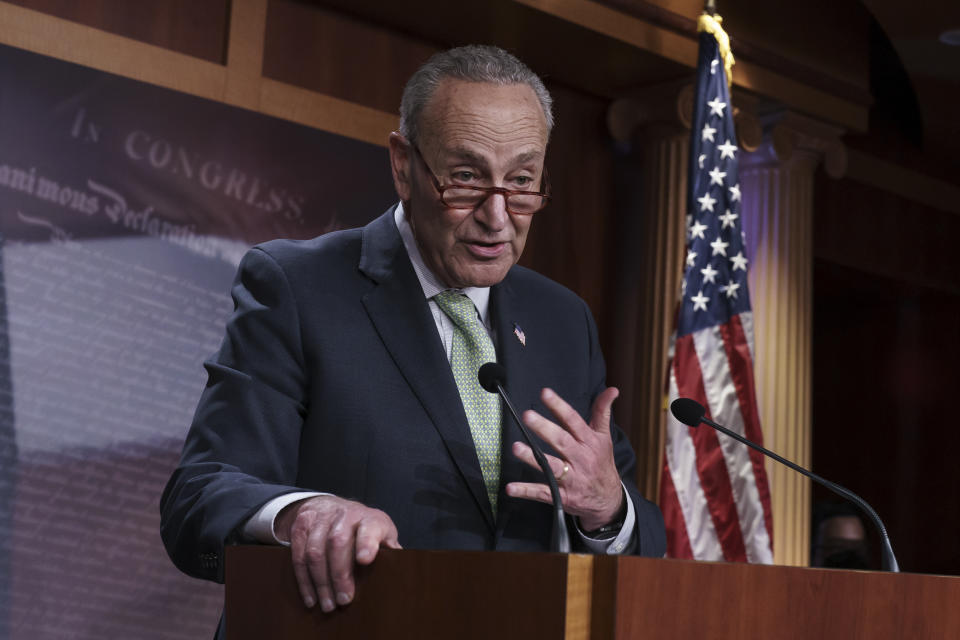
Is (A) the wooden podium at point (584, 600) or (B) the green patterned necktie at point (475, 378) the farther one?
(B) the green patterned necktie at point (475, 378)

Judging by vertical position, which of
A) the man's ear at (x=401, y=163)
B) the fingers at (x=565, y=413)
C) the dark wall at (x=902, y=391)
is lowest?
the fingers at (x=565, y=413)

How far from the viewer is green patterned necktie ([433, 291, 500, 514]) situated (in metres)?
1.90

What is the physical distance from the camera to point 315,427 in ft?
6.07

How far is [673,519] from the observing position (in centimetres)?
454

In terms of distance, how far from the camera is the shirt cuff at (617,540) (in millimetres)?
1803

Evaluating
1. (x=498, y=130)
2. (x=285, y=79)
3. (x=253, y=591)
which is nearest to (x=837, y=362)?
(x=285, y=79)

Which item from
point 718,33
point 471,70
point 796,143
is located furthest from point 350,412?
point 796,143

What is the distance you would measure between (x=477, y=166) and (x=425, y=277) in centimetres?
22

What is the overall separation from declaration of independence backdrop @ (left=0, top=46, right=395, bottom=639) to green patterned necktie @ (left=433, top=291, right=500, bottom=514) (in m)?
2.10

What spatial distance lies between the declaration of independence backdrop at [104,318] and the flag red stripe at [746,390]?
6.09ft

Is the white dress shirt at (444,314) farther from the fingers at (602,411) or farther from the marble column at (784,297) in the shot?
the marble column at (784,297)

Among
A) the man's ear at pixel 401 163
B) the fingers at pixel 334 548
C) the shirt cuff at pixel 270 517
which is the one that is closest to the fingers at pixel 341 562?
the fingers at pixel 334 548

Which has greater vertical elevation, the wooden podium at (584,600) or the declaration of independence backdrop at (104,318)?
the declaration of independence backdrop at (104,318)

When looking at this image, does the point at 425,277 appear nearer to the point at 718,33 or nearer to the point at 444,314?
the point at 444,314
